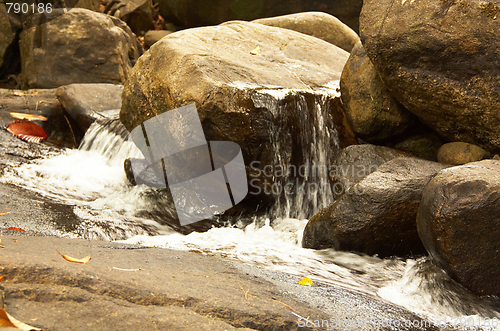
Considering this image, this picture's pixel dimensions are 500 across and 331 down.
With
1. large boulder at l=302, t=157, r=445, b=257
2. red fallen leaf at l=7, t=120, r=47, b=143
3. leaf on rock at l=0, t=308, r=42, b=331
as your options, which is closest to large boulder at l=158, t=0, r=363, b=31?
red fallen leaf at l=7, t=120, r=47, b=143

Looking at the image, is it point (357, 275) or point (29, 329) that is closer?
point (29, 329)

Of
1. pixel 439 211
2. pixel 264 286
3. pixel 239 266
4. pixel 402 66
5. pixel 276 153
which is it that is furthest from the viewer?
pixel 276 153

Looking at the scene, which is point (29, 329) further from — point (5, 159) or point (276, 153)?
point (5, 159)

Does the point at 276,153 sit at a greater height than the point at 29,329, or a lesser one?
lesser

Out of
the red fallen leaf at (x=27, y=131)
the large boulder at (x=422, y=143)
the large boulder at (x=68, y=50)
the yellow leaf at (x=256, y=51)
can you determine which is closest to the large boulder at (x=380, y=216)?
the large boulder at (x=422, y=143)

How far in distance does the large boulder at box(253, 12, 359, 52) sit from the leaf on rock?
7679mm

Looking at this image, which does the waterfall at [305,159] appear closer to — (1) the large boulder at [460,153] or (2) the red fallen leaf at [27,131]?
(1) the large boulder at [460,153]

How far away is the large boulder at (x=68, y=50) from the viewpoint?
8062 mm

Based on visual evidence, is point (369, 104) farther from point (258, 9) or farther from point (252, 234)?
point (258, 9)

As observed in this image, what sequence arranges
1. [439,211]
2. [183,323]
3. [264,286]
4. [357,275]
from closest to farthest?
[183,323] < [264,286] < [439,211] < [357,275]

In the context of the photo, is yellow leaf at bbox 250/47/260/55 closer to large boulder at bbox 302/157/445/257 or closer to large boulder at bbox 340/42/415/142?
large boulder at bbox 340/42/415/142

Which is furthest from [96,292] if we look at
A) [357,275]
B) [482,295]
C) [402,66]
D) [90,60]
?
[90,60]

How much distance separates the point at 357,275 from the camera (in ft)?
10.7

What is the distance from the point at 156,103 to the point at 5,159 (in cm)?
227
